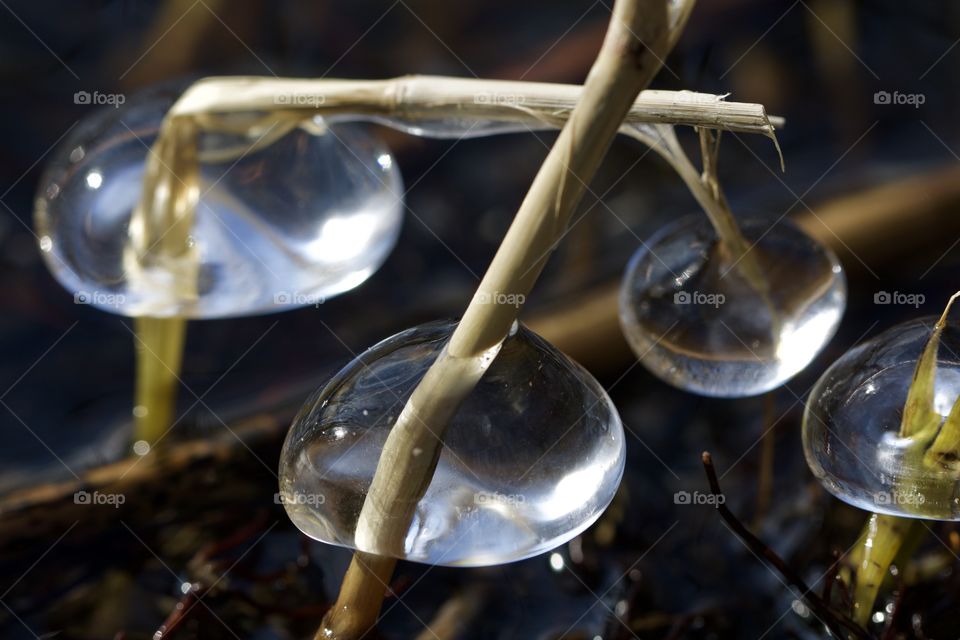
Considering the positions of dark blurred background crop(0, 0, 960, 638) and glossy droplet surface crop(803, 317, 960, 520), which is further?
dark blurred background crop(0, 0, 960, 638)

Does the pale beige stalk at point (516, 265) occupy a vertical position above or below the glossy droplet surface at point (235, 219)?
above

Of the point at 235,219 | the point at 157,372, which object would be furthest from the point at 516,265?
the point at 157,372

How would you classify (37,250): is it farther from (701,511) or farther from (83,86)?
(701,511)

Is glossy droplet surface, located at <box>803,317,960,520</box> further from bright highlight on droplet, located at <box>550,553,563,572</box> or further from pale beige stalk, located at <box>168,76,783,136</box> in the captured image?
bright highlight on droplet, located at <box>550,553,563,572</box>

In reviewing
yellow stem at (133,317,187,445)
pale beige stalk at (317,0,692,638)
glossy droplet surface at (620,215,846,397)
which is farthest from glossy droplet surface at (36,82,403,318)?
pale beige stalk at (317,0,692,638)

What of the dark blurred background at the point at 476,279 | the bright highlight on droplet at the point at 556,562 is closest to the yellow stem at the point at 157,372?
the dark blurred background at the point at 476,279

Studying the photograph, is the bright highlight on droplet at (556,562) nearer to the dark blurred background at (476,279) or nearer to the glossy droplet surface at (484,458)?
the dark blurred background at (476,279)
